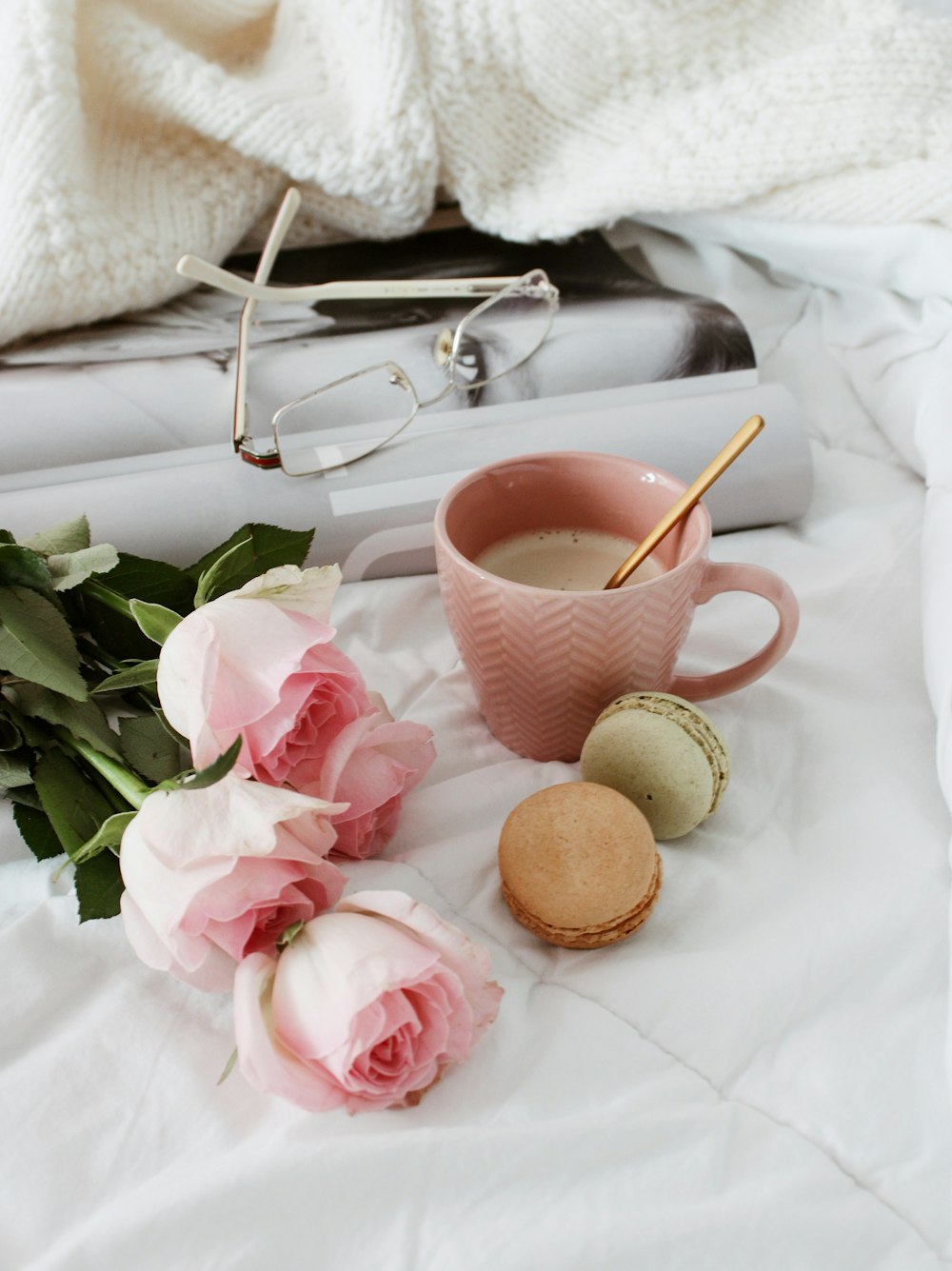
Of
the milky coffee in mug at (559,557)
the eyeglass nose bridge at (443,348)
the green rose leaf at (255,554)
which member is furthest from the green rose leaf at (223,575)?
the eyeglass nose bridge at (443,348)

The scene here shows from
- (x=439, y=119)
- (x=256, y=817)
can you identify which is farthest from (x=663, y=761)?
(x=439, y=119)

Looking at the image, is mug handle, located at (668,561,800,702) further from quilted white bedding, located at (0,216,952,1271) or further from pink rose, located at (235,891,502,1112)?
pink rose, located at (235,891,502,1112)

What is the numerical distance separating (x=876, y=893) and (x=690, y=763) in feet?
0.26

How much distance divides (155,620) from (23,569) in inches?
3.2

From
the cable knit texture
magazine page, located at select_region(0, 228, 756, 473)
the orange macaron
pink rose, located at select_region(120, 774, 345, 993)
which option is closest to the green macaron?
the orange macaron

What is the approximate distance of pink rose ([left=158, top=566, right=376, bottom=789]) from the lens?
0.30 meters

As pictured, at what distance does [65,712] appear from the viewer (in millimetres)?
367

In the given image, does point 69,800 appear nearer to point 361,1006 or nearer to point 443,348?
point 361,1006

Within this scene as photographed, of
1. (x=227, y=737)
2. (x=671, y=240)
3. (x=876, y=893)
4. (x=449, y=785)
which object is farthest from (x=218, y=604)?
(x=671, y=240)

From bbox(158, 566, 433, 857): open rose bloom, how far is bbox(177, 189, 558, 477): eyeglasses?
20cm

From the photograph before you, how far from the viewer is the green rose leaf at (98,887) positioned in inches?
13.9

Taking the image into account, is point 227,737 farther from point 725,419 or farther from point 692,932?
point 725,419

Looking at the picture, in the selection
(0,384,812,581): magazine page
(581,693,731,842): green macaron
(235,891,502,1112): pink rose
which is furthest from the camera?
(0,384,812,581): magazine page

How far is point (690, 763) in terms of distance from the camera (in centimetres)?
38
